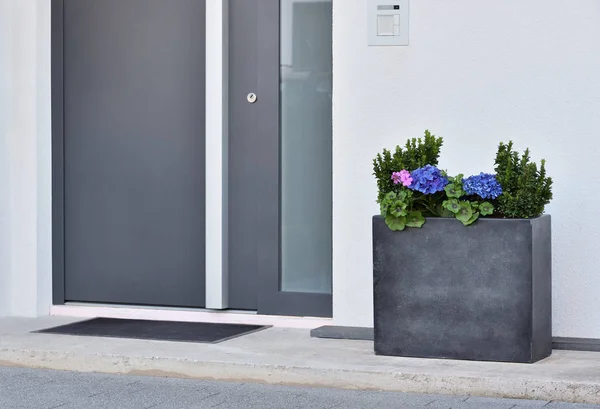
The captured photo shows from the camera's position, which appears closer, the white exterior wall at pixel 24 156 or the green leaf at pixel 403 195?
the green leaf at pixel 403 195

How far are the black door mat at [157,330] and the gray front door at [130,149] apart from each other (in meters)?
0.26

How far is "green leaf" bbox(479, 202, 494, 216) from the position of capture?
16.0ft

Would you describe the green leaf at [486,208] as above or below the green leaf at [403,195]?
below

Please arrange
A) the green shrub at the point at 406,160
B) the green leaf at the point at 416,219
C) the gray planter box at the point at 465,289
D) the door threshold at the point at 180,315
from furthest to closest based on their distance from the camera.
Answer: the door threshold at the point at 180,315
the green shrub at the point at 406,160
the green leaf at the point at 416,219
the gray planter box at the point at 465,289

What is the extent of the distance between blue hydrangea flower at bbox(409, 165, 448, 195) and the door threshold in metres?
1.24

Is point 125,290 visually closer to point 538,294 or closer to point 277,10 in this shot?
point 277,10

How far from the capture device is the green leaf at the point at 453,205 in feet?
16.0

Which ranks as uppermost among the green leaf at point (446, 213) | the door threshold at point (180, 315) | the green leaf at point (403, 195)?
the green leaf at point (403, 195)

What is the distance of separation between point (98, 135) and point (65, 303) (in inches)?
38.8

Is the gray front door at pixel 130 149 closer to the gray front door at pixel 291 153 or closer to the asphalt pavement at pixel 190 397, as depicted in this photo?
the gray front door at pixel 291 153

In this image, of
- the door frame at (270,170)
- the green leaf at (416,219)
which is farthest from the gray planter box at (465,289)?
the door frame at (270,170)

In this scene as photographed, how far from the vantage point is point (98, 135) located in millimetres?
6488

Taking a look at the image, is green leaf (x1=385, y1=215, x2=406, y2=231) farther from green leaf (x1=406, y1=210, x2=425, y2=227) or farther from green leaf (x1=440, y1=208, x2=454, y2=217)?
green leaf (x1=440, y1=208, x2=454, y2=217)

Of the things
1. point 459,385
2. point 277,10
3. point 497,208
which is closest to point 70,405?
point 459,385
